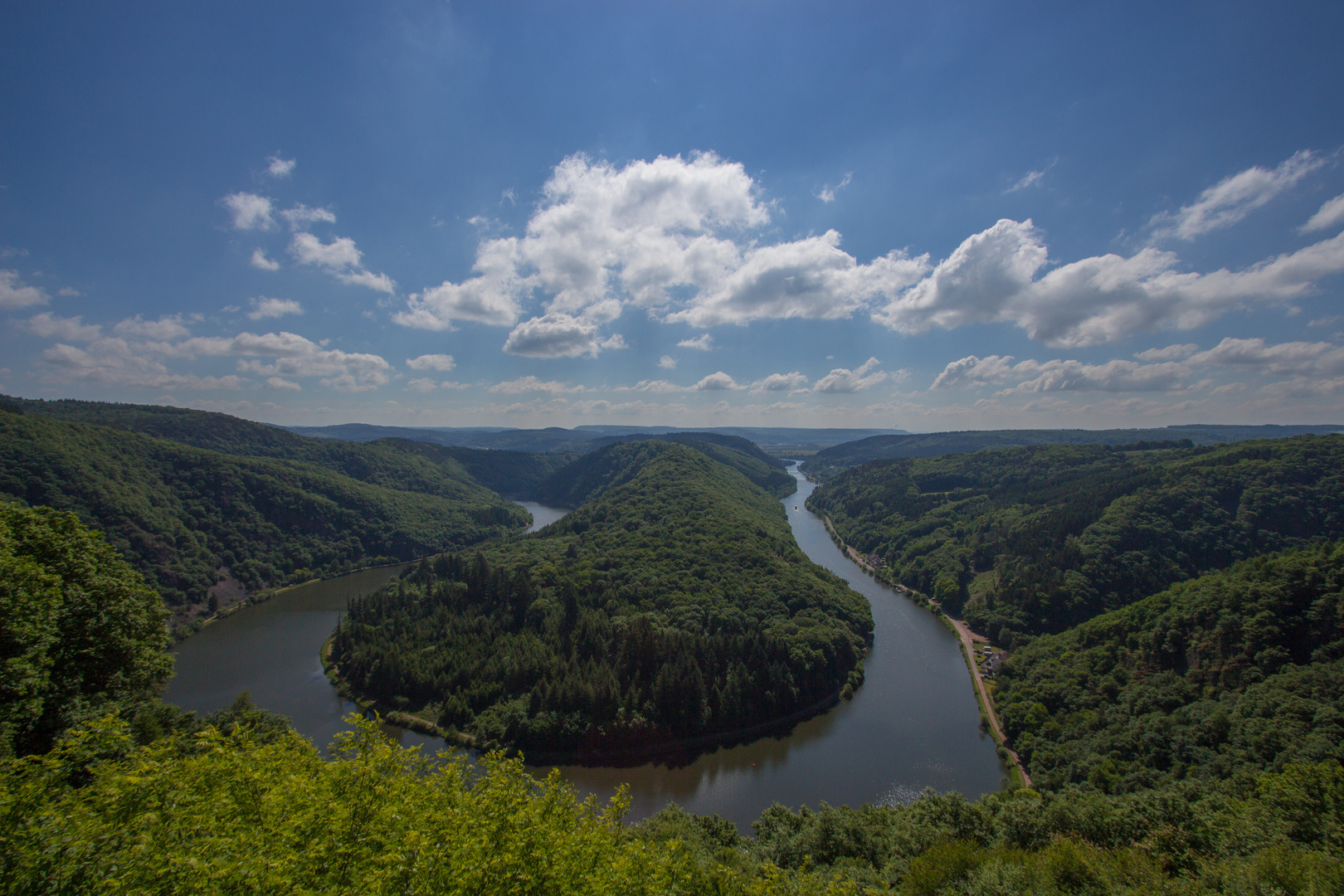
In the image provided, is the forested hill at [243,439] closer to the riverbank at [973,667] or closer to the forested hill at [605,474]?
the forested hill at [605,474]

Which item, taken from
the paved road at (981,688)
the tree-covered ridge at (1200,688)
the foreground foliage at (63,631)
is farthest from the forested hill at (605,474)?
the foreground foliage at (63,631)

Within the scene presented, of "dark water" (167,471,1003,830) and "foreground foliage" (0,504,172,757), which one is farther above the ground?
"foreground foliage" (0,504,172,757)

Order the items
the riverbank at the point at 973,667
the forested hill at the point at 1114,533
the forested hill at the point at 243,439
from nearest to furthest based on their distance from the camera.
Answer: the riverbank at the point at 973,667 → the forested hill at the point at 1114,533 → the forested hill at the point at 243,439

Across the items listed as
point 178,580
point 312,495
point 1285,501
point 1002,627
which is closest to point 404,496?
point 312,495

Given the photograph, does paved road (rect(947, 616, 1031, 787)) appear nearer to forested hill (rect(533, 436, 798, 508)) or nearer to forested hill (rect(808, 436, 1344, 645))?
forested hill (rect(808, 436, 1344, 645))

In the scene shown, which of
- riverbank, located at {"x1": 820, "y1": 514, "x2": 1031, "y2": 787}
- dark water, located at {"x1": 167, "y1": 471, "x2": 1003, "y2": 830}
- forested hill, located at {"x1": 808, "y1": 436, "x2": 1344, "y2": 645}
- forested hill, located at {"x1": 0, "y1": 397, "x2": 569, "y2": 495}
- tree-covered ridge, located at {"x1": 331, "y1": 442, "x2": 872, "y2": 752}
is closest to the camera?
dark water, located at {"x1": 167, "y1": 471, "x2": 1003, "y2": 830}

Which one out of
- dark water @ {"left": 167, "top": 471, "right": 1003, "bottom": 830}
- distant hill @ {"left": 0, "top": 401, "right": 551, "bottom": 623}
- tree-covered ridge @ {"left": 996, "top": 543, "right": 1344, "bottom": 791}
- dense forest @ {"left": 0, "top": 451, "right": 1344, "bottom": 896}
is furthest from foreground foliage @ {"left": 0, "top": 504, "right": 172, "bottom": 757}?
distant hill @ {"left": 0, "top": 401, "right": 551, "bottom": 623}
